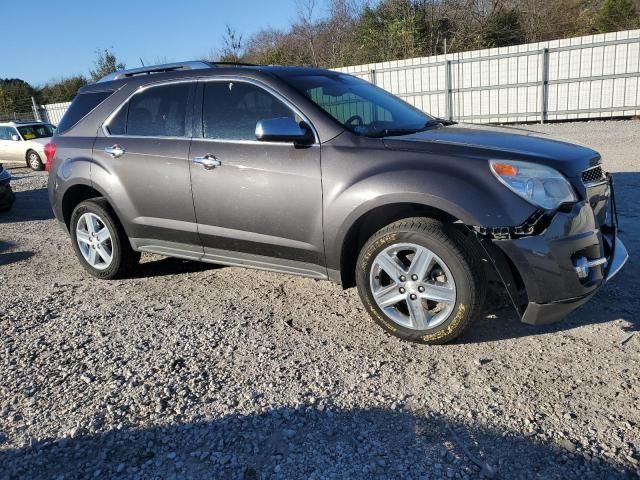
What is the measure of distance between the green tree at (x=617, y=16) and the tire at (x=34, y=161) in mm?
20616

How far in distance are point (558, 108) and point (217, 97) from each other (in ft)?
50.3

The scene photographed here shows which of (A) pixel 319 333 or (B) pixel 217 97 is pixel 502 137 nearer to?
(A) pixel 319 333

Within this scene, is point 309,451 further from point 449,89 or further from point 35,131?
point 449,89

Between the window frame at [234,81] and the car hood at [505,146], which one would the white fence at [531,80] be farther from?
the window frame at [234,81]

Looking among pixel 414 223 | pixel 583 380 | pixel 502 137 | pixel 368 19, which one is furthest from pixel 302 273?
pixel 368 19

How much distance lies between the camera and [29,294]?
4820 mm

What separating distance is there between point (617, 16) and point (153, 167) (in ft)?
71.0

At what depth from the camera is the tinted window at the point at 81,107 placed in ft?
15.9

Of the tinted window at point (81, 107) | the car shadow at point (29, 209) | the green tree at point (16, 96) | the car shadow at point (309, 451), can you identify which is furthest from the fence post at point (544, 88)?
the green tree at point (16, 96)

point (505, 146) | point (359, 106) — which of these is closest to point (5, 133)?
point (359, 106)

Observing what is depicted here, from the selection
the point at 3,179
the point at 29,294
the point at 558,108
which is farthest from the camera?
the point at 558,108

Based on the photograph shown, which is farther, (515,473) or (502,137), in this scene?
(502,137)

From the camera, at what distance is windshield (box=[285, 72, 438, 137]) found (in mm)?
3768

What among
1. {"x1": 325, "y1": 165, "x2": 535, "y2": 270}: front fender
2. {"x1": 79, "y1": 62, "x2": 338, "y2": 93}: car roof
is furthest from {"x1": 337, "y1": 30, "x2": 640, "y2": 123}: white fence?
{"x1": 325, "y1": 165, "x2": 535, "y2": 270}: front fender
